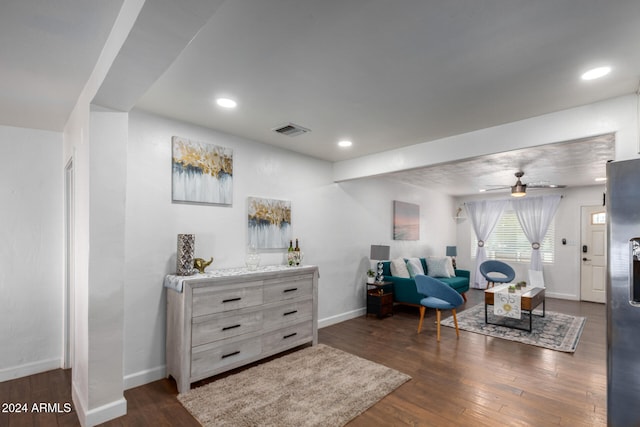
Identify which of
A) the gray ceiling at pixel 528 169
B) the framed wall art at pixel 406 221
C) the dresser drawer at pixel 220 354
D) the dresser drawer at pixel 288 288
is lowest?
the dresser drawer at pixel 220 354

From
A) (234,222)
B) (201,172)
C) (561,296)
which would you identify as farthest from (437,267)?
(201,172)

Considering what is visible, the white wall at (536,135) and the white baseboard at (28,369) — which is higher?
the white wall at (536,135)

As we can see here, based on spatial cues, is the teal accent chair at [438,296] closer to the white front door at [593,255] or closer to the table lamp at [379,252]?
the table lamp at [379,252]

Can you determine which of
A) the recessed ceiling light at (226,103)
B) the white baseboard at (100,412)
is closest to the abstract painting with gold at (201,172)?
the recessed ceiling light at (226,103)

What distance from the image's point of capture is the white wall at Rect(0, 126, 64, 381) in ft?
10.1

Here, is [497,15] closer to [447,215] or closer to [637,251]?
[637,251]

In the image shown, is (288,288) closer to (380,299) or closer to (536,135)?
(380,299)

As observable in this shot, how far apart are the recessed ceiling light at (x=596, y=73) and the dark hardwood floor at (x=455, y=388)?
2.59 m

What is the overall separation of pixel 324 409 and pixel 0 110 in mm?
3819

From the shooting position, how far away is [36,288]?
10.5ft

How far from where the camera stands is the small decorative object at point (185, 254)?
9.96 ft

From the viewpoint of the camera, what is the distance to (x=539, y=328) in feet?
15.4

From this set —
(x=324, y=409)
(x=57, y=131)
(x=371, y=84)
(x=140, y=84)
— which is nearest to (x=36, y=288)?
(x=57, y=131)

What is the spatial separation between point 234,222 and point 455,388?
2.85 m
